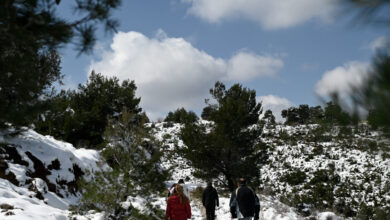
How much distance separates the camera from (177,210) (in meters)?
6.74

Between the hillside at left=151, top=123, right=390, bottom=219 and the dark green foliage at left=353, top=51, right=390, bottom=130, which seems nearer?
the dark green foliage at left=353, top=51, right=390, bottom=130

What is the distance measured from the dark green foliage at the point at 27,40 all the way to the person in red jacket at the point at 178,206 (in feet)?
12.2

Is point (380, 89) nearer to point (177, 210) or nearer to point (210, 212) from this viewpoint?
point (177, 210)

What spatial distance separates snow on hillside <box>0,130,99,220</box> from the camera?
7.41 meters

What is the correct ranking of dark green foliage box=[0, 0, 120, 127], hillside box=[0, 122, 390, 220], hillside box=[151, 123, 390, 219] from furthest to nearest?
hillside box=[151, 123, 390, 219] → hillside box=[0, 122, 390, 220] → dark green foliage box=[0, 0, 120, 127]

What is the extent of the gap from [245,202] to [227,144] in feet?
40.4

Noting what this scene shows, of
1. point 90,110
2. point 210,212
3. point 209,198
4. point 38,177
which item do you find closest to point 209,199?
point 209,198

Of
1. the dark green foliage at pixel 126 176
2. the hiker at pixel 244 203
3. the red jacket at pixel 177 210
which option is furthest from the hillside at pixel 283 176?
the hiker at pixel 244 203

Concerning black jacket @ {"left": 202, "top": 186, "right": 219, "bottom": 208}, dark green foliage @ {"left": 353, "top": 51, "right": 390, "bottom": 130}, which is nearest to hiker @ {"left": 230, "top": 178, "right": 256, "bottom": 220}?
black jacket @ {"left": 202, "top": 186, "right": 219, "bottom": 208}

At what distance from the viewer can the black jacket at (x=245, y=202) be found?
25.4ft

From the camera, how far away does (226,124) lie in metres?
20.2

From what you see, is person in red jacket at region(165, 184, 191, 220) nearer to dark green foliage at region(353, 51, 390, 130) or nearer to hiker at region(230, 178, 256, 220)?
hiker at region(230, 178, 256, 220)

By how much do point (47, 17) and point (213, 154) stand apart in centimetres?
1821

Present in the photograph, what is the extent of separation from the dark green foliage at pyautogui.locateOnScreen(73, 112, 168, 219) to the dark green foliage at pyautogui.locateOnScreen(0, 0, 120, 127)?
3.64m
